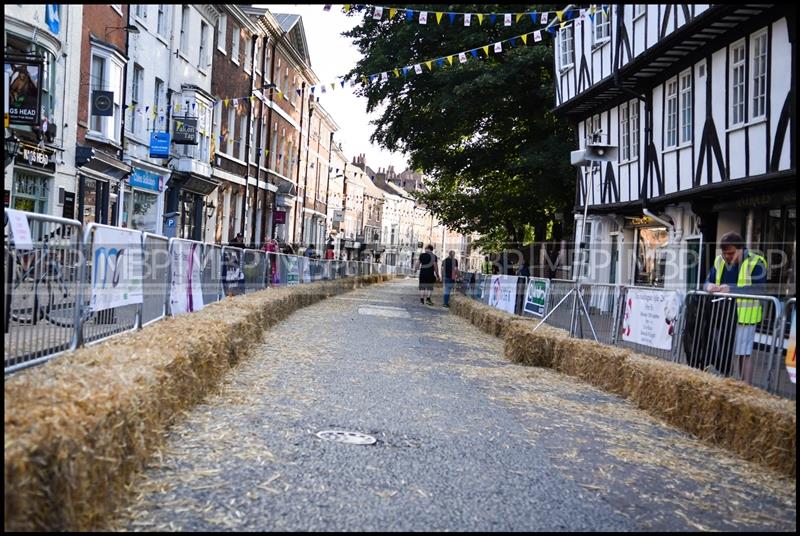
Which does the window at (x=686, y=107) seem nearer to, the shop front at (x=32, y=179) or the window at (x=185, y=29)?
the shop front at (x=32, y=179)

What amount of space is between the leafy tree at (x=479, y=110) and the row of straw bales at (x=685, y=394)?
49.1 feet

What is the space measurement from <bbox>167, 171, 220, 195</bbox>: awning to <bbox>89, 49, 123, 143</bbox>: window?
238 inches

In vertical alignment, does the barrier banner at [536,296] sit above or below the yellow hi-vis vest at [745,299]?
below

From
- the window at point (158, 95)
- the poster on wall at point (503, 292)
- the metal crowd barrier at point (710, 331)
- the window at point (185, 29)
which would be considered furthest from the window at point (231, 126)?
the metal crowd barrier at point (710, 331)

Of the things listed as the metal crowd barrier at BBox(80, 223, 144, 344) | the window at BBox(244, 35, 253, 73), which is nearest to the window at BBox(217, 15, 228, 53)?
the window at BBox(244, 35, 253, 73)

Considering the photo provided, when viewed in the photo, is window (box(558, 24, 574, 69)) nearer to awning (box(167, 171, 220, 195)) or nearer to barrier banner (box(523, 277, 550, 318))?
barrier banner (box(523, 277, 550, 318))

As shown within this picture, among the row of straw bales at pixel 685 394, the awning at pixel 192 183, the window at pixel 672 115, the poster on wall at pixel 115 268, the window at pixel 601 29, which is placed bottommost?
the row of straw bales at pixel 685 394

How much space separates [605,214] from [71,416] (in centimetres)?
2376

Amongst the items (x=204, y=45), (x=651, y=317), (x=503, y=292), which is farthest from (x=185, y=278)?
(x=204, y=45)

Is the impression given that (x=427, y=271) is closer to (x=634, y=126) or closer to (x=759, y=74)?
(x=634, y=126)

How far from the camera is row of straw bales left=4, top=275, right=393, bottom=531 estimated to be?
3.53m

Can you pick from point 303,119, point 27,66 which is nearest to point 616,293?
point 27,66

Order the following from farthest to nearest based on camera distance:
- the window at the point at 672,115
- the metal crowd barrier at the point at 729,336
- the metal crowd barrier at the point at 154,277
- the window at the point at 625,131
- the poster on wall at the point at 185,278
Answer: the window at the point at 625,131, the window at the point at 672,115, the poster on wall at the point at 185,278, the metal crowd barrier at the point at 154,277, the metal crowd barrier at the point at 729,336

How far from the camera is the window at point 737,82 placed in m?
16.9
